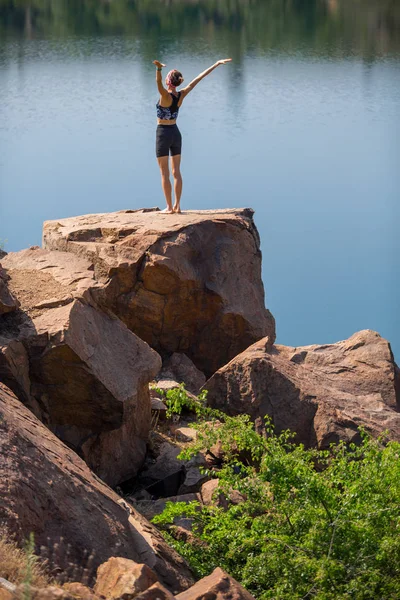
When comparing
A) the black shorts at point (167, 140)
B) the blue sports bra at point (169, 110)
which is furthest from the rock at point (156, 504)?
the blue sports bra at point (169, 110)

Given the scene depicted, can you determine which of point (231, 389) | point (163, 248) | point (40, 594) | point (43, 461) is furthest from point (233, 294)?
point (40, 594)

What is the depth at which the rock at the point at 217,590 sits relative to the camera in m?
5.20

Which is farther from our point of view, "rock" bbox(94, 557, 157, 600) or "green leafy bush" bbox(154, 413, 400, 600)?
"green leafy bush" bbox(154, 413, 400, 600)

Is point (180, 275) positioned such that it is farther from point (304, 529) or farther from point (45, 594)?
point (45, 594)

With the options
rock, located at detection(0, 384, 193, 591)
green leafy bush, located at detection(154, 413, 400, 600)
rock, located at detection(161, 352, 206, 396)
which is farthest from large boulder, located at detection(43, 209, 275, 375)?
rock, located at detection(0, 384, 193, 591)

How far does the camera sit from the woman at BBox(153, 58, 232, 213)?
492 inches

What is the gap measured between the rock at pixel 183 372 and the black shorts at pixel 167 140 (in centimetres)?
290

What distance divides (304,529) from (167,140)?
727 centimetres

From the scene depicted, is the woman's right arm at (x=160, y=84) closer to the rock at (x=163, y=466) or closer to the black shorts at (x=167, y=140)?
the black shorts at (x=167, y=140)

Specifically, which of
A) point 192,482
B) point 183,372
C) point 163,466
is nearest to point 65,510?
point 192,482

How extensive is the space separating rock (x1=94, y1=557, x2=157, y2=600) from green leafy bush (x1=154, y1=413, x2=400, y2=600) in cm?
146

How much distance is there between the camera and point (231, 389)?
9617mm

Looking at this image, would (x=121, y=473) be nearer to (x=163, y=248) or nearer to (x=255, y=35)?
(x=163, y=248)

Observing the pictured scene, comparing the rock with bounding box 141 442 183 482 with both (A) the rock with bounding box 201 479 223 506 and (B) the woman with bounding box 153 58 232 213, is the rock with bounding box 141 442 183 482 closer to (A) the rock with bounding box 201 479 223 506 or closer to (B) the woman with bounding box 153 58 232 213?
(A) the rock with bounding box 201 479 223 506
